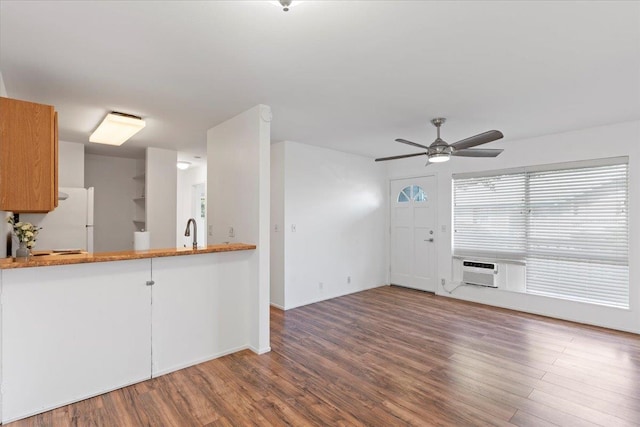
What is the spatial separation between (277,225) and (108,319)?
262 centimetres

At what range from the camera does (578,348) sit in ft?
10.9

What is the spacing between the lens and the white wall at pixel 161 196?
5121 mm

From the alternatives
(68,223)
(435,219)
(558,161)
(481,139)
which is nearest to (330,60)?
(481,139)

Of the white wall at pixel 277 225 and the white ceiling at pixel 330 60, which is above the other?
the white ceiling at pixel 330 60

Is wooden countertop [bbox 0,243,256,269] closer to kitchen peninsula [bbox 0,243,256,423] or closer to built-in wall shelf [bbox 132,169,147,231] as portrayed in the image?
kitchen peninsula [bbox 0,243,256,423]

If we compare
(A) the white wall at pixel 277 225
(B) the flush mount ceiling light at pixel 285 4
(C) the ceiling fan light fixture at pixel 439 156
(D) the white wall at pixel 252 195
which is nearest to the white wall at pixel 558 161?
(C) the ceiling fan light fixture at pixel 439 156

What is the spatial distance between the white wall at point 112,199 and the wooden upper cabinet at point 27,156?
11.5ft

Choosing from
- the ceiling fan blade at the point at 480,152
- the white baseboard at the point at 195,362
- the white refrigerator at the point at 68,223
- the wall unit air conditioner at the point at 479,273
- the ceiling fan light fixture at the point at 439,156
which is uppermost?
the ceiling fan blade at the point at 480,152

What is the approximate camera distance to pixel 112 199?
5.63m

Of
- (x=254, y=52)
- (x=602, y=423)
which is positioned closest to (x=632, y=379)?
(x=602, y=423)

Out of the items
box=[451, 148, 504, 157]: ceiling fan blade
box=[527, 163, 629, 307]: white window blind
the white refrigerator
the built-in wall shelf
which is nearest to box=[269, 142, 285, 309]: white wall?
box=[451, 148, 504, 157]: ceiling fan blade

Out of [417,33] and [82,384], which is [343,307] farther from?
[417,33]

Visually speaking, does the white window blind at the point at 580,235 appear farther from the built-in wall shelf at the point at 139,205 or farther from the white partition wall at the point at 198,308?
the built-in wall shelf at the point at 139,205

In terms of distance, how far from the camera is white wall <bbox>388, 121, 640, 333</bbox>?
385 centimetres
